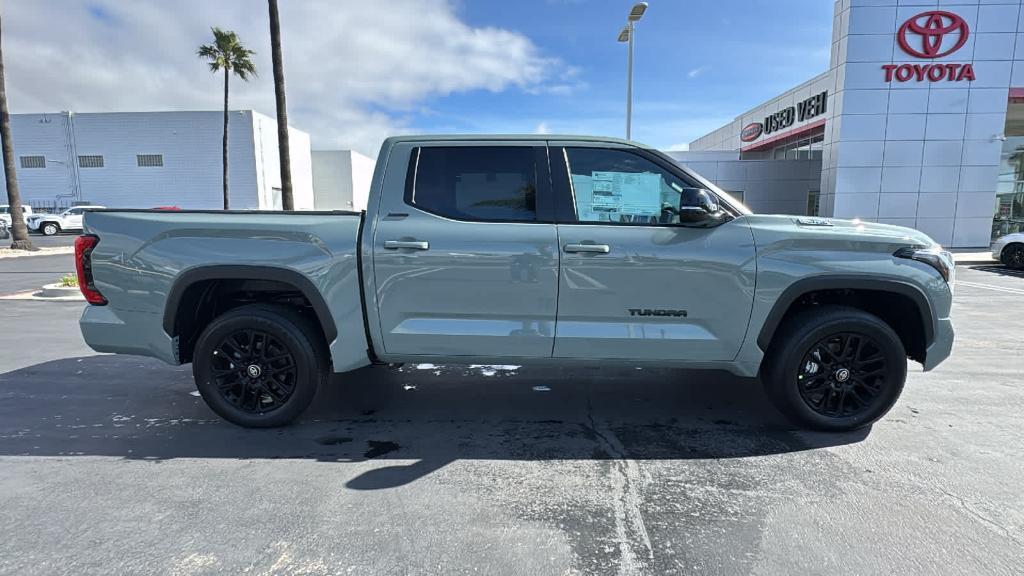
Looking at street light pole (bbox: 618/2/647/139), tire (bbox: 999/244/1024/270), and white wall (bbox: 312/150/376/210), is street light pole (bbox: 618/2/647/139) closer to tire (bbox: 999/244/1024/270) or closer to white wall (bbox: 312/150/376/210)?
tire (bbox: 999/244/1024/270)

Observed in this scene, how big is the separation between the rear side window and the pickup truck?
1 centimetres

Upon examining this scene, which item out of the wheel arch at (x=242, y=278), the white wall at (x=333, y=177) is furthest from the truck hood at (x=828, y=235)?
the white wall at (x=333, y=177)

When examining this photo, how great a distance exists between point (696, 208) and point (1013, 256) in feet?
50.6

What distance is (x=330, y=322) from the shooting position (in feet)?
11.1

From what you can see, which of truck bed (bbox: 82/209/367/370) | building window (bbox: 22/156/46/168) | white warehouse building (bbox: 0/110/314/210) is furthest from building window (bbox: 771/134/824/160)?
building window (bbox: 22/156/46/168)

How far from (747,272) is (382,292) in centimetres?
236

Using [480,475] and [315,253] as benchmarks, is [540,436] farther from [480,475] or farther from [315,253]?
[315,253]

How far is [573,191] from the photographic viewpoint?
339 cm

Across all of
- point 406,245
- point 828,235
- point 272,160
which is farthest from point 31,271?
point 272,160

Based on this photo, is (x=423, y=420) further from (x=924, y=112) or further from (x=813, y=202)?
(x=813, y=202)

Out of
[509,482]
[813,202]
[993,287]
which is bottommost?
[509,482]

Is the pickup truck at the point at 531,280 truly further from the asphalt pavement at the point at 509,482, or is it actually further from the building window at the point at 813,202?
the building window at the point at 813,202

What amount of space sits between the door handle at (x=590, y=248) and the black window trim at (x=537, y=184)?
0.77 feet

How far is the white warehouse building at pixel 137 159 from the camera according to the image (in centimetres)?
3484
